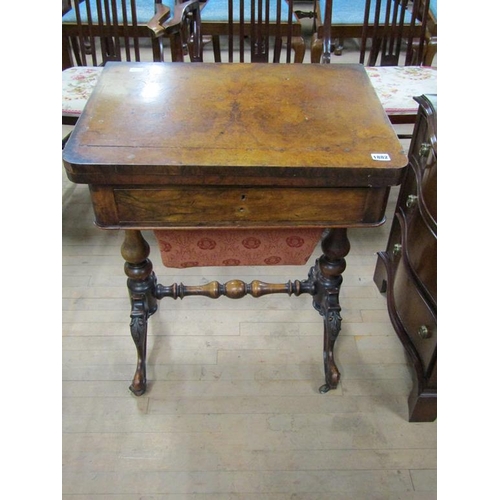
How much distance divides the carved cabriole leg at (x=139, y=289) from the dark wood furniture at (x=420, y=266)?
0.77m

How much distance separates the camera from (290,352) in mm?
1623

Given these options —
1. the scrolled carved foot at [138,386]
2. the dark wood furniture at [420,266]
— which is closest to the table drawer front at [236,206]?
the dark wood furniture at [420,266]

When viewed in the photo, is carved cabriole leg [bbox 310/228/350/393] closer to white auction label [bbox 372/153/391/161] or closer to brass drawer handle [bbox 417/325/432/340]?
brass drawer handle [bbox 417/325/432/340]

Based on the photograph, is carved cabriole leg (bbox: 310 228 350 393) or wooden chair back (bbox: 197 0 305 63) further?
wooden chair back (bbox: 197 0 305 63)

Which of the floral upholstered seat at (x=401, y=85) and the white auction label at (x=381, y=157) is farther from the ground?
the white auction label at (x=381, y=157)

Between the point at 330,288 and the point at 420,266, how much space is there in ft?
0.94

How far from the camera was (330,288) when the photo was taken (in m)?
1.46

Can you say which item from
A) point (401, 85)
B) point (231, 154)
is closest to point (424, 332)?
point (231, 154)

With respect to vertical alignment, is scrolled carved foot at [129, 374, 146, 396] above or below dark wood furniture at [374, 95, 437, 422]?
below

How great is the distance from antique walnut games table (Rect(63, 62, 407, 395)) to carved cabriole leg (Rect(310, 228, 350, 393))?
262mm

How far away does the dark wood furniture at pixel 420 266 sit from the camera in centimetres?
122

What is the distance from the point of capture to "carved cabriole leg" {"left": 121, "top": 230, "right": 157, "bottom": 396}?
4.36 ft

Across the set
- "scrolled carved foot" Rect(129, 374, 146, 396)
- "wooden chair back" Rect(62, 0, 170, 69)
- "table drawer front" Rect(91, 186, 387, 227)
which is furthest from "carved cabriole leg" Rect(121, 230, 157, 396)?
"wooden chair back" Rect(62, 0, 170, 69)

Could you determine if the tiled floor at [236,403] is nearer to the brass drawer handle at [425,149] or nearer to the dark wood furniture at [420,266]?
the dark wood furniture at [420,266]
